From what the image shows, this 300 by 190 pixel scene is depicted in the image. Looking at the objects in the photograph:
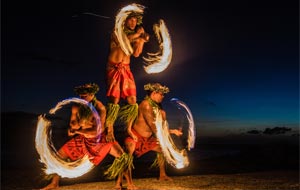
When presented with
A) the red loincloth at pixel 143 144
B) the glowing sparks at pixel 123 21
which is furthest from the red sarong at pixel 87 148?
the glowing sparks at pixel 123 21

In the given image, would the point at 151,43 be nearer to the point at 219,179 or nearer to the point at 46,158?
the point at 46,158

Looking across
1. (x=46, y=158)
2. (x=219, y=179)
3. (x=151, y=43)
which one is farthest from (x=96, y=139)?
(x=219, y=179)

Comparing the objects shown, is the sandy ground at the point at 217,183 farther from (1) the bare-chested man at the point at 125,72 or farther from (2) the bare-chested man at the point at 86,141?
(1) the bare-chested man at the point at 125,72

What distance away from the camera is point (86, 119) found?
6.59 m

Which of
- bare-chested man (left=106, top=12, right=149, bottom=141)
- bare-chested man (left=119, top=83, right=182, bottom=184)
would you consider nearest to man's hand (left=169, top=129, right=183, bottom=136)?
bare-chested man (left=119, top=83, right=182, bottom=184)

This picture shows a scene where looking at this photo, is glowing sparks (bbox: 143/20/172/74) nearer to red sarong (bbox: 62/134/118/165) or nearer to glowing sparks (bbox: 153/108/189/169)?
glowing sparks (bbox: 153/108/189/169)

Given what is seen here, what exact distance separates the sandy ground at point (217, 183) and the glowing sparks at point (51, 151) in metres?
0.75

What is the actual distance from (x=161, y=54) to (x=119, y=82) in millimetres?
902

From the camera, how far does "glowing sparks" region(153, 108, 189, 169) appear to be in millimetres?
6723

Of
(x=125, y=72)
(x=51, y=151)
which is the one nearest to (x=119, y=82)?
(x=125, y=72)

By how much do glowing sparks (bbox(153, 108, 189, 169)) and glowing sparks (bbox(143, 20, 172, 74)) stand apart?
780 mm

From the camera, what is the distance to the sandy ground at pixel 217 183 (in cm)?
732

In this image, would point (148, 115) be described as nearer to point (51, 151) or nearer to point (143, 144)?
point (143, 144)

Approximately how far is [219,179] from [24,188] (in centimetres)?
397
